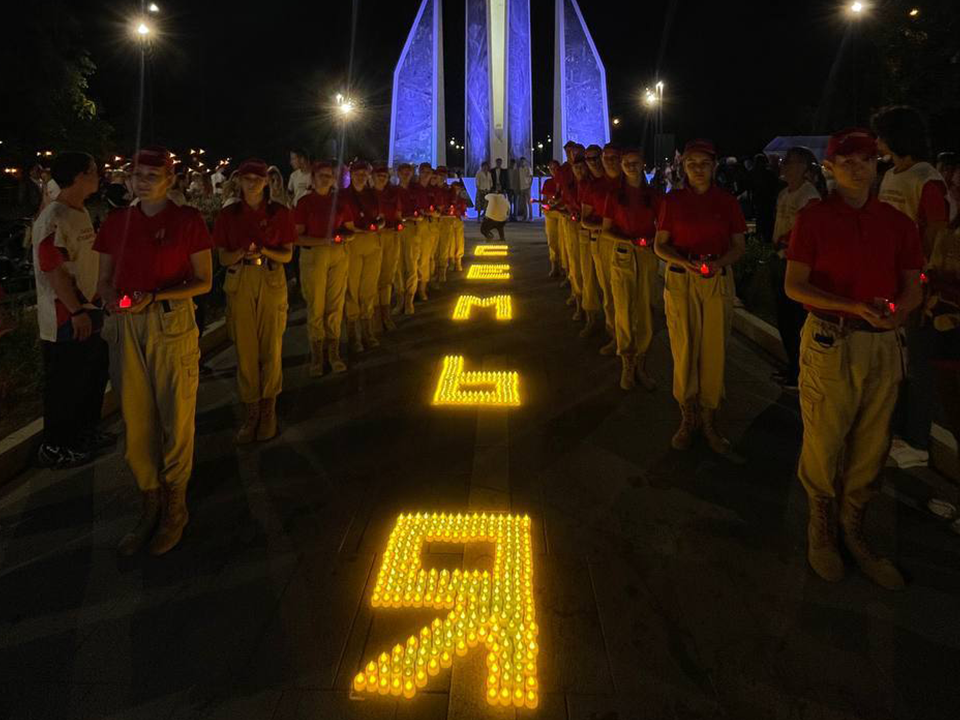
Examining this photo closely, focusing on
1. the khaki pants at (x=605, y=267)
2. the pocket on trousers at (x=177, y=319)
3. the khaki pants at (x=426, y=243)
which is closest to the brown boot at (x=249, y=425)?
the pocket on trousers at (x=177, y=319)

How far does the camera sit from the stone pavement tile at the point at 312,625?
9.48ft

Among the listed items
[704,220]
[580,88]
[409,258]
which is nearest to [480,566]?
[704,220]

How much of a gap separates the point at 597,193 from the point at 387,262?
2917 millimetres

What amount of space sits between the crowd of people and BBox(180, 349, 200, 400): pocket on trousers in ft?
0.06

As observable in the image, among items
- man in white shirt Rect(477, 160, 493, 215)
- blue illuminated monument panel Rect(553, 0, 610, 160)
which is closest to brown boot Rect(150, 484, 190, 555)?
man in white shirt Rect(477, 160, 493, 215)

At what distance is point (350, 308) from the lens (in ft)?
26.5

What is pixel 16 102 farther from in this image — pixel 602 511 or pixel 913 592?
pixel 913 592

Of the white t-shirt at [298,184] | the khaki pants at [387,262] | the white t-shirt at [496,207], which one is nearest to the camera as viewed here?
the khaki pants at [387,262]

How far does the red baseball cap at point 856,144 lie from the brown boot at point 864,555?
71.6 inches

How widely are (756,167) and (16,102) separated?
76.8 ft

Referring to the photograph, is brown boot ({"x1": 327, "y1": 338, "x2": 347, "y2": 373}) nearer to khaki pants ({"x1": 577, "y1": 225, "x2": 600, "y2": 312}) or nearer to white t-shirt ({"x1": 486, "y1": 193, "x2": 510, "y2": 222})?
khaki pants ({"x1": 577, "y1": 225, "x2": 600, "y2": 312})

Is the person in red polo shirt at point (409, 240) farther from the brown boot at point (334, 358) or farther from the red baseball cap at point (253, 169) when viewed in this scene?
the red baseball cap at point (253, 169)

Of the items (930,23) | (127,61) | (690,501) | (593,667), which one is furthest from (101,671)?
(127,61)

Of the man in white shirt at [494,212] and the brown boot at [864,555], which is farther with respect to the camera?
the man in white shirt at [494,212]
